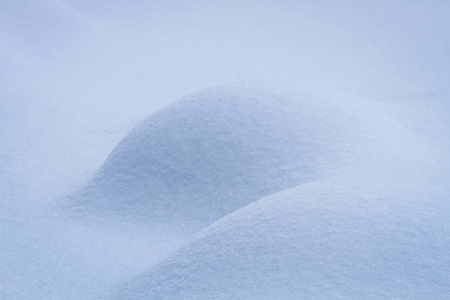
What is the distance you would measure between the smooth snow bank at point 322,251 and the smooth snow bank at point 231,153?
32cm

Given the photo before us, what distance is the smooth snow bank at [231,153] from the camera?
2029mm

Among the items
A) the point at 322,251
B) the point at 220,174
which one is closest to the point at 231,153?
the point at 220,174

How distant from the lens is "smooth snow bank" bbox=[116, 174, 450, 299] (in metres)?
1.30

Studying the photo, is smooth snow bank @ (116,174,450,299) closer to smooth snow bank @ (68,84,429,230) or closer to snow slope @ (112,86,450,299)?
snow slope @ (112,86,450,299)

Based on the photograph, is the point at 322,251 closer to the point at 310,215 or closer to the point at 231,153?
the point at 310,215

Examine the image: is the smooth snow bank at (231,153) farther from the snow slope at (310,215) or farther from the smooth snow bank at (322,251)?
the smooth snow bank at (322,251)

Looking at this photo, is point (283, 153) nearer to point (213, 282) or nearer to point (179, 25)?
point (213, 282)

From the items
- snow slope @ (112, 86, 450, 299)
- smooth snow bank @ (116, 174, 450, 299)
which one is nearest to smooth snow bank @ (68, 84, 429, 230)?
snow slope @ (112, 86, 450, 299)

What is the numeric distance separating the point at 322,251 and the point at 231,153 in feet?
2.90

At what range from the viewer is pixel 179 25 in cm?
548

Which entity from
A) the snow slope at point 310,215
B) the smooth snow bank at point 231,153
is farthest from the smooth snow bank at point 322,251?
the smooth snow bank at point 231,153

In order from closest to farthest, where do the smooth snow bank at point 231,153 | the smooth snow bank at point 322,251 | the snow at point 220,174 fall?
1. the smooth snow bank at point 322,251
2. the snow at point 220,174
3. the smooth snow bank at point 231,153

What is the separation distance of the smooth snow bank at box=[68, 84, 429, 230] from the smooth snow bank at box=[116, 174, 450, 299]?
1.06 feet

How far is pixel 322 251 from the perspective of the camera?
4.55ft
